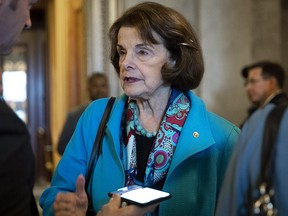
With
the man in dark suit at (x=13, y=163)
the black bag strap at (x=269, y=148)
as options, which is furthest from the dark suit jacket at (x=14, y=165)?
the black bag strap at (x=269, y=148)

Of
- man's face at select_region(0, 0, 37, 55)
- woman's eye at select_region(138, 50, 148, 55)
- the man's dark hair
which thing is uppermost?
man's face at select_region(0, 0, 37, 55)

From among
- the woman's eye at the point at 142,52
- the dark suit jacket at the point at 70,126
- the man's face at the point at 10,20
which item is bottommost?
the dark suit jacket at the point at 70,126

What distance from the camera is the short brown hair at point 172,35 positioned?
1.87m

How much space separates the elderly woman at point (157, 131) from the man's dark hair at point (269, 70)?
2.01 m

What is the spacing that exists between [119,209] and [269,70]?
2.88m

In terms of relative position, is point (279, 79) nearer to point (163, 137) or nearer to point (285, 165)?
point (163, 137)

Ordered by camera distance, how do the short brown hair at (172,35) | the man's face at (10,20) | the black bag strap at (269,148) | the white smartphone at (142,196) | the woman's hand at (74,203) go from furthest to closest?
the short brown hair at (172,35), the woman's hand at (74,203), the white smartphone at (142,196), the man's face at (10,20), the black bag strap at (269,148)

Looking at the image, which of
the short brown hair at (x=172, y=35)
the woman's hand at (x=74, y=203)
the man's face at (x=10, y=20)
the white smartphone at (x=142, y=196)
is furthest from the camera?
the short brown hair at (x=172, y=35)

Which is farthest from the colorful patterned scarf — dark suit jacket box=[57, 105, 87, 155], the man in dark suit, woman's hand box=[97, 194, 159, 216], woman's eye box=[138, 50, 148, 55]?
dark suit jacket box=[57, 105, 87, 155]

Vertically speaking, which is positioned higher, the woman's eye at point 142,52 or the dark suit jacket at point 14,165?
the woman's eye at point 142,52

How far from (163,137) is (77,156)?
37 centimetres

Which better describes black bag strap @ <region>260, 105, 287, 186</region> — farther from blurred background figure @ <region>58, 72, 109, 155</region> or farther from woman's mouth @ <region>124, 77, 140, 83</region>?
blurred background figure @ <region>58, 72, 109, 155</region>

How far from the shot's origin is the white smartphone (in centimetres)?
131

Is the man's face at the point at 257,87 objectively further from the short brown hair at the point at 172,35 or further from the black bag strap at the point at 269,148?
the black bag strap at the point at 269,148
